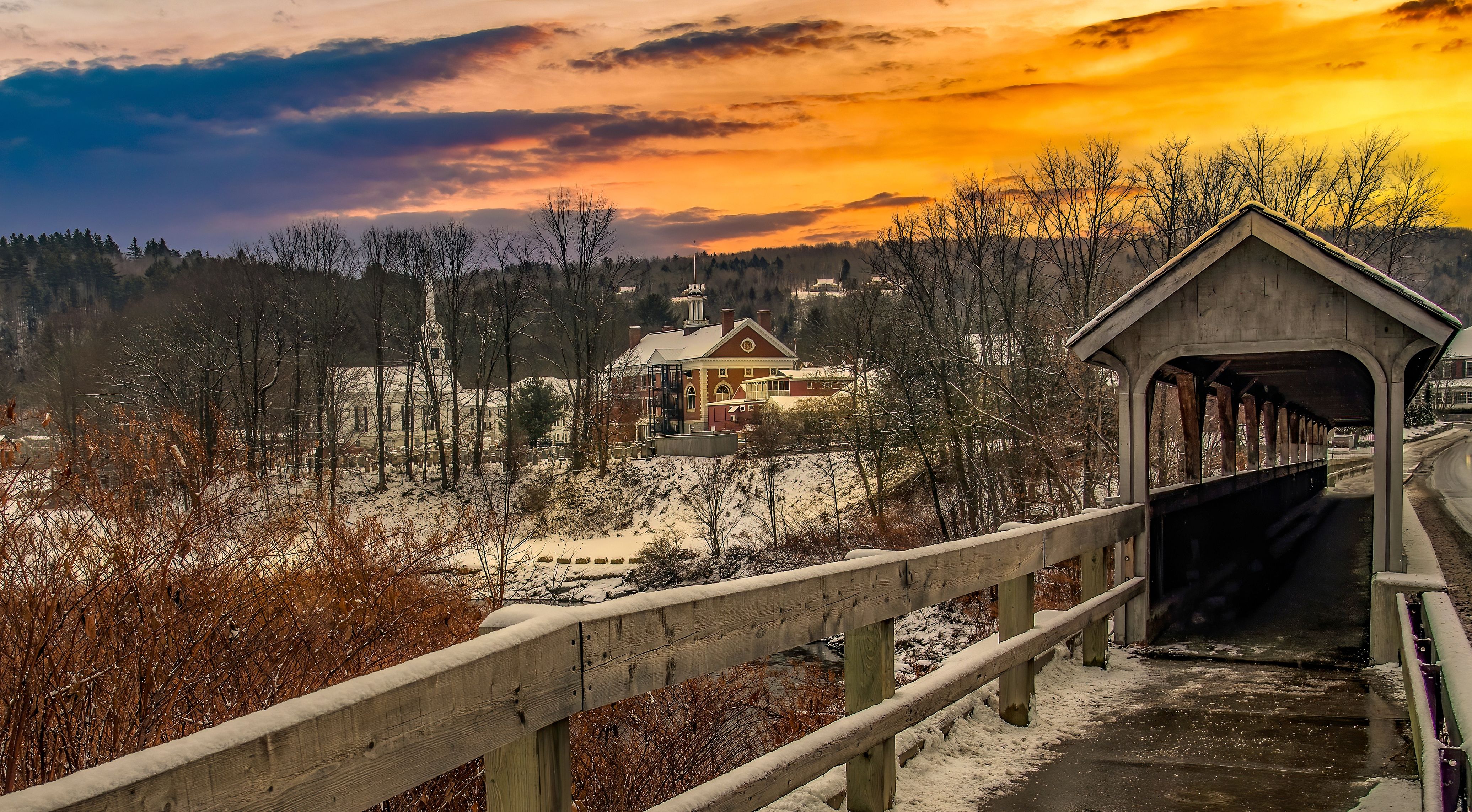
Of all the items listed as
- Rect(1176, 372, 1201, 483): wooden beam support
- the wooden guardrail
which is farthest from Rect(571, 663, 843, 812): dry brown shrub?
Rect(1176, 372, 1201, 483): wooden beam support

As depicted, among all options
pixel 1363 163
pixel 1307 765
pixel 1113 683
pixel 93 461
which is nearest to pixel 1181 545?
pixel 1113 683

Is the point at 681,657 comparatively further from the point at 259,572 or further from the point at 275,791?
the point at 259,572

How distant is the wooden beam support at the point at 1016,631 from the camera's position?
5.55m

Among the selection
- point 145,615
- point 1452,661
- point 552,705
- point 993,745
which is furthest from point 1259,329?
point 145,615

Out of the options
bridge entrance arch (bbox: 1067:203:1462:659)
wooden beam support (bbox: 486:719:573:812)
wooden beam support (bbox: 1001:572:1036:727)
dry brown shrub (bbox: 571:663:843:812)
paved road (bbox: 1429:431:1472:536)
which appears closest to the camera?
wooden beam support (bbox: 486:719:573:812)

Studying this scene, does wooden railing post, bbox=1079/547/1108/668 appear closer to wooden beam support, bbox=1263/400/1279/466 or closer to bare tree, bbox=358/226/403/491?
wooden beam support, bbox=1263/400/1279/466

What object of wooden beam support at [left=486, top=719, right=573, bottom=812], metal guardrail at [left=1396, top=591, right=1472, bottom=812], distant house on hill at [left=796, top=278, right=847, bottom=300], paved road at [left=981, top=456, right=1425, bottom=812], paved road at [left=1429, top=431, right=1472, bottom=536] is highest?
distant house on hill at [left=796, top=278, right=847, bottom=300]

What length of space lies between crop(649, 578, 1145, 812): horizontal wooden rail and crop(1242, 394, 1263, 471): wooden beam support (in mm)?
12207

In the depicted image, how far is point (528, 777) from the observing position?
237 centimetres

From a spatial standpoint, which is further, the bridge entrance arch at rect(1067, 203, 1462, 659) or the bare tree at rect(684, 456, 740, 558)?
the bare tree at rect(684, 456, 740, 558)

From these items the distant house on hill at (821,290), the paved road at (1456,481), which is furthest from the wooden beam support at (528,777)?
the distant house on hill at (821,290)

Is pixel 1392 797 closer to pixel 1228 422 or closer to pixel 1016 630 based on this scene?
pixel 1016 630

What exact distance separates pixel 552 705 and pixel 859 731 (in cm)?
173

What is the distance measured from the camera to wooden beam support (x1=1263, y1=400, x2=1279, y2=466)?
1820cm
